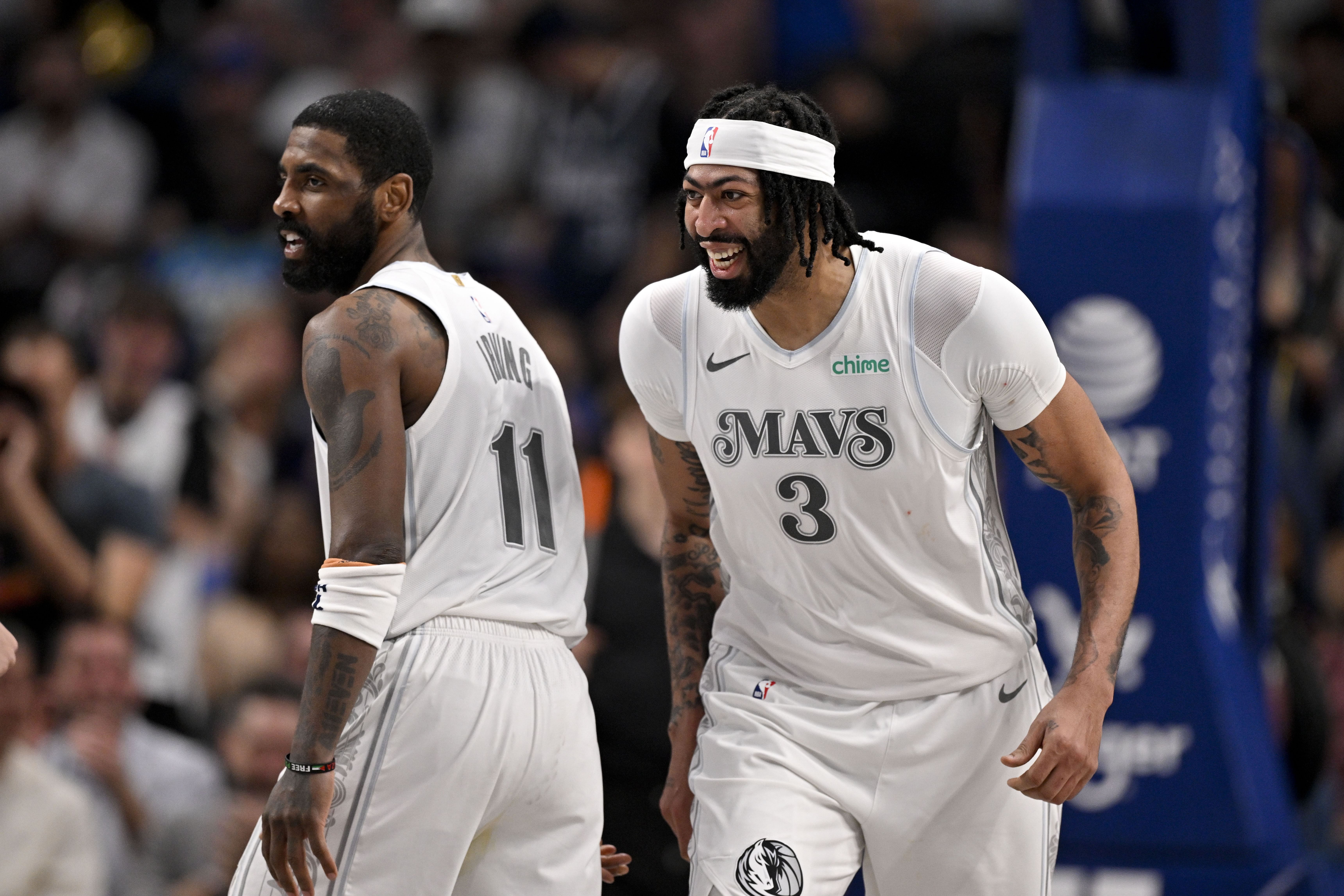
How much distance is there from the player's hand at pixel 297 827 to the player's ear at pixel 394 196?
4.07ft

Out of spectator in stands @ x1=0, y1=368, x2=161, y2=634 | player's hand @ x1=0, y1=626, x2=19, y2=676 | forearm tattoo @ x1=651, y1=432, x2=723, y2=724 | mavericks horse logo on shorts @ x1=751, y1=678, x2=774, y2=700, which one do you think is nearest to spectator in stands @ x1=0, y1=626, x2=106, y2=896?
spectator in stands @ x1=0, y1=368, x2=161, y2=634

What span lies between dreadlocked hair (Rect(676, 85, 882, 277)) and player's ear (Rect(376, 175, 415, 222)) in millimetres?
613

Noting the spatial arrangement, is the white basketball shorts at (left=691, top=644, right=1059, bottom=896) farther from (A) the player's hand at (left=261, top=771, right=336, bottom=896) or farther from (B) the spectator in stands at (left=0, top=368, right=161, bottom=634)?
(B) the spectator in stands at (left=0, top=368, right=161, bottom=634)

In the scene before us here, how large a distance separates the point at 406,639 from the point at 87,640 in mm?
3632

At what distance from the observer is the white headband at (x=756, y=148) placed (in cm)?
382

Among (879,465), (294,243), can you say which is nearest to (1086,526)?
(879,465)

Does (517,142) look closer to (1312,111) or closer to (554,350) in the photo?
(554,350)

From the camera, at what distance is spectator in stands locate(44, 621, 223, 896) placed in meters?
6.75

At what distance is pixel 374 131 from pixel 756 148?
83 centimetres

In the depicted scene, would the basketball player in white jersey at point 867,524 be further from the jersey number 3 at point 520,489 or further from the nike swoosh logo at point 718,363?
A: the jersey number 3 at point 520,489

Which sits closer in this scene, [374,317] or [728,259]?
[374,317]

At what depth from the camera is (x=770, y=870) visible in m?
3.73

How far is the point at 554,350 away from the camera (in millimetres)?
8680

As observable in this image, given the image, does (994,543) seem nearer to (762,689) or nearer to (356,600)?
(762,689)
